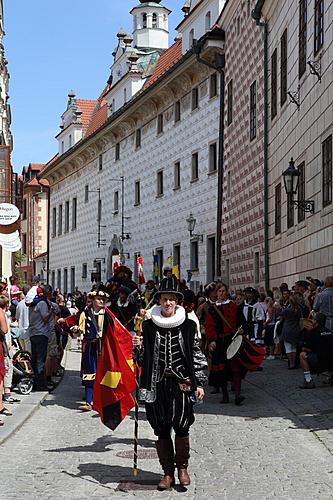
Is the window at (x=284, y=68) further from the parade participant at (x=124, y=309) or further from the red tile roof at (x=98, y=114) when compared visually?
the red tile roof at (x=98, y=114)

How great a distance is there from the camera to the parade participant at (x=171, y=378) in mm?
7477

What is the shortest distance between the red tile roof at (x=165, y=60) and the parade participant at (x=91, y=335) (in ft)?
91.0

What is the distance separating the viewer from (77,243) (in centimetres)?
5388

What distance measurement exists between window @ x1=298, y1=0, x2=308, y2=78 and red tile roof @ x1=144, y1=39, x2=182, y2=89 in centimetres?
1869

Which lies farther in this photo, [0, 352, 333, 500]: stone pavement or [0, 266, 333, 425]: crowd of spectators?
[0, 266, 333, 425]: crowd of spectators

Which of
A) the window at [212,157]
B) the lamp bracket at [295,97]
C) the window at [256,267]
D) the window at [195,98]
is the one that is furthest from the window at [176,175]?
the lamp bracket at [295,97]

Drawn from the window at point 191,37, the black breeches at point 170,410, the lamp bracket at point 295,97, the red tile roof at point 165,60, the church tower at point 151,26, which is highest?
the church tower at point 151,26

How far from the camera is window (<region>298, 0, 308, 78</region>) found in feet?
65.8

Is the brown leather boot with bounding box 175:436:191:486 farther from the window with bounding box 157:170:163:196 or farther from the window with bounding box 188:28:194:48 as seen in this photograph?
the window with bounding box 157:170:163:196

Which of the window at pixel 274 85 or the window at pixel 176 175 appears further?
the window at pixel 176 175

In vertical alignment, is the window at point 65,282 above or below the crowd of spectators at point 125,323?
above

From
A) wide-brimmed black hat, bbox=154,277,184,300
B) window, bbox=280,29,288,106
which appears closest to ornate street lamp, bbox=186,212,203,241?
window, bbox=280,29,288,106

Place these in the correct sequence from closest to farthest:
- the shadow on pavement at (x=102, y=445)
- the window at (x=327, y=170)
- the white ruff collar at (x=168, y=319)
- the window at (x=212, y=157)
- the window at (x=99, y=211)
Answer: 1. the white ruff collar at (x=168, y=319)
2. the shadow on pavement at (x=102, y=445)
3. the window at (x=327, y=170)
4. the window at (x=212, y=157)
5. the window at (x=99, y=211)

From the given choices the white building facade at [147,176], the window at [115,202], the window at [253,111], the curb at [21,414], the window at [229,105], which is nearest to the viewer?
the curb at [21,414]
